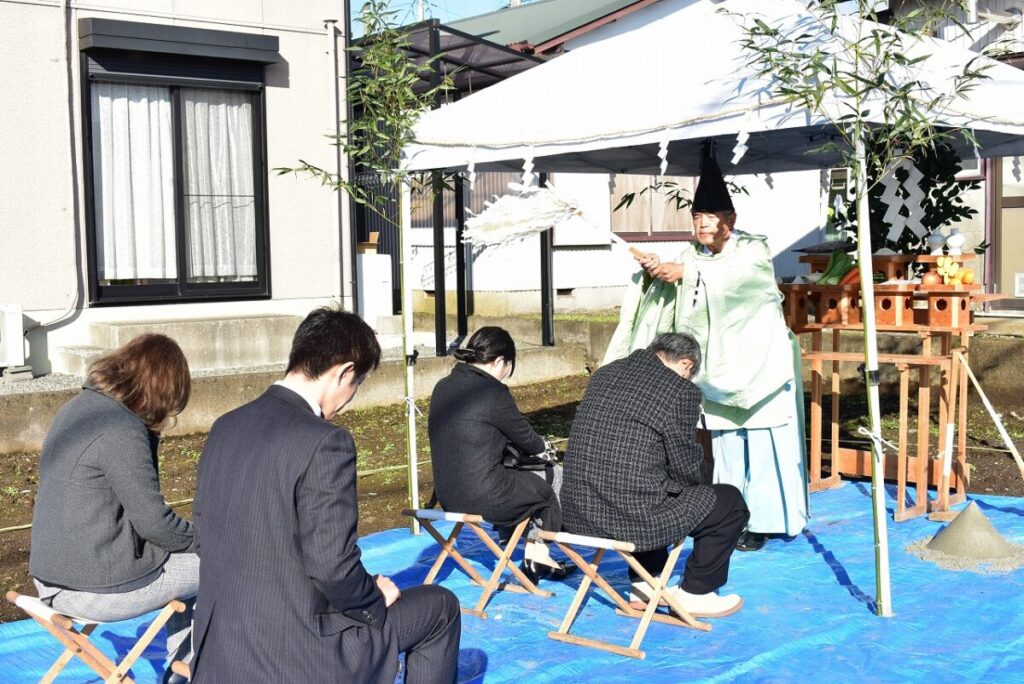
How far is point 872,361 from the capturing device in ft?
14.4

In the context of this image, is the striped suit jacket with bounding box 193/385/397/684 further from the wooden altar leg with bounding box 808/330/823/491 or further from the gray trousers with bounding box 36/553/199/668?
the wooden altar leg with bounding box 808/330/823/491

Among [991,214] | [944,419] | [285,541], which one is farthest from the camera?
[991,214]

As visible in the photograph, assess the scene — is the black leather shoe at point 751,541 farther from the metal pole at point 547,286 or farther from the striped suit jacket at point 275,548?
the metal pole at point 547,286

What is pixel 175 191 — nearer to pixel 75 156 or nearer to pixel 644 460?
pixel 75 156

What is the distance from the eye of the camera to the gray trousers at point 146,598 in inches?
136

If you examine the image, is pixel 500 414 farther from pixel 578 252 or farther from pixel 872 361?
pixel 578 252

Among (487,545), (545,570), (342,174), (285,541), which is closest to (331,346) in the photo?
(285,541)

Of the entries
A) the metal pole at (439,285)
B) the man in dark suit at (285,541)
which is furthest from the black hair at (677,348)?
the metal pole at (439,285)

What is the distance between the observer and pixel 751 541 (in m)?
5.60

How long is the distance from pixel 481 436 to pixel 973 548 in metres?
2.36

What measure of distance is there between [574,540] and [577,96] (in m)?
2.10

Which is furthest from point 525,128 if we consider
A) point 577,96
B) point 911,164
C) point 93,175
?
point 93,175

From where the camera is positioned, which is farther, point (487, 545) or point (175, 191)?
point (175, 191)

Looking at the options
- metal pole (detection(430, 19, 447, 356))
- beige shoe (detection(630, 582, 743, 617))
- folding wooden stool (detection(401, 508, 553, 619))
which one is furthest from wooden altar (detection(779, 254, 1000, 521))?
metal pole (detection(430, 19, 447, 356))
